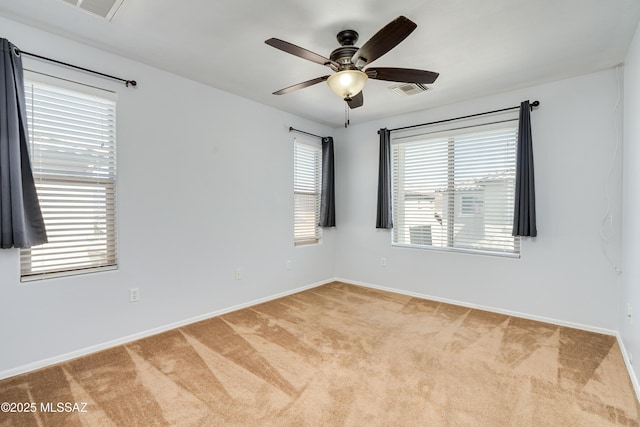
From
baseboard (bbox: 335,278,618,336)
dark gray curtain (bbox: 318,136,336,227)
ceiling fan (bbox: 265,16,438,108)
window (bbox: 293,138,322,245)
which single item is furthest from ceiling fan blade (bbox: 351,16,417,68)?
baseboard (bbox: 335,278,618,336)

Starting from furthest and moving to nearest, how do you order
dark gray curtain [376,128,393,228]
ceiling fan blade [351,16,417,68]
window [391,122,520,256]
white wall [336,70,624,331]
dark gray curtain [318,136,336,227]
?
dark gray curtain [318,136,336,227]
dark gray curtain [376,128,393,228]
window [391,122,520,256]
white wall [336,70,624,331]
ceiling fan blade [351,16,417,68]

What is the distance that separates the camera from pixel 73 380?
218cm

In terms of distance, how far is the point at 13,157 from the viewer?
212 cm

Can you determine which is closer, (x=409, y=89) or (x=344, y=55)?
(x=344, y=55)

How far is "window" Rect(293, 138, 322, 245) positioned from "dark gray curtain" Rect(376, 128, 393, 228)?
Result: 1010mm

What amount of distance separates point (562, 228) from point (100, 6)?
4503mm

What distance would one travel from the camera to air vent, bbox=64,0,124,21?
1998 mm

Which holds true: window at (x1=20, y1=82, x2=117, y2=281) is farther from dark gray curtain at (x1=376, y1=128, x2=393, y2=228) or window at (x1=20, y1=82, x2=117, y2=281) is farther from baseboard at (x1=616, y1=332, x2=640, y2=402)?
baseboard at (x1=616, y1=332, x2=640, y2=402)

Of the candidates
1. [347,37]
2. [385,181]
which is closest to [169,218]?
[347,37]

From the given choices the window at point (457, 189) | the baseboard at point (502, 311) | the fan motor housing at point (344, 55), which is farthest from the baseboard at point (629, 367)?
the fan motor housing at point (344, 55)

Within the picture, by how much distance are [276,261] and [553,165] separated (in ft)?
11.4

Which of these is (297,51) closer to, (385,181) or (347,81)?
(347,81)

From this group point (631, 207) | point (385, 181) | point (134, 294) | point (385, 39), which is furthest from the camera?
point (385, 181)

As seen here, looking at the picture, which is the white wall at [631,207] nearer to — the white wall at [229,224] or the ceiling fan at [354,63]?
the white wall at [229,224]
